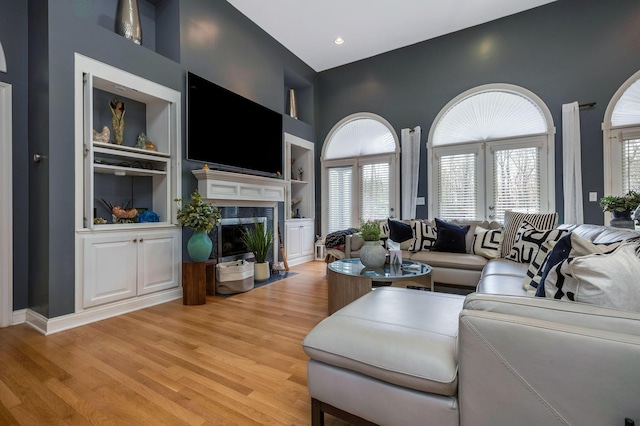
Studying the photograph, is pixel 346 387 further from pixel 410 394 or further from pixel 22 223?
pixel 22 223

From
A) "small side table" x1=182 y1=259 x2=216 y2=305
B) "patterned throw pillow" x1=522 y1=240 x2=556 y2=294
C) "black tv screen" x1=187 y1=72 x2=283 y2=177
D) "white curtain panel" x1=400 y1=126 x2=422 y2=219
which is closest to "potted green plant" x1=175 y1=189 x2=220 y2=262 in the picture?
"small side table" x1=182 y1=259 x2=216 y2=305

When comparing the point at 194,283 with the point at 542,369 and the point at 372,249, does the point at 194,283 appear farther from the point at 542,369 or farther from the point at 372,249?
the point at 542,369

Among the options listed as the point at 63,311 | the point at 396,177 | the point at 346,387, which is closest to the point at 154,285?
the point at 63,311

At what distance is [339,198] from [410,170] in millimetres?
1439

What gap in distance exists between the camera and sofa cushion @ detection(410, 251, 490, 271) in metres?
3.17

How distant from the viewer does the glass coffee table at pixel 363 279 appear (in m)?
2.36

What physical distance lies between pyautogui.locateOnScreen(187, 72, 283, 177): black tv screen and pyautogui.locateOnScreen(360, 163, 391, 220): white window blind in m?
1.59

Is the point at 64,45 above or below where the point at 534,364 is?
above

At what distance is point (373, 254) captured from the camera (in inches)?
103

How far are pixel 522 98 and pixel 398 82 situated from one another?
188 centimetres

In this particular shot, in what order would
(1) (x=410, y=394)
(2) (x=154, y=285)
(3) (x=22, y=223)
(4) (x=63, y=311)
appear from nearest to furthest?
(1) (x=410, y=394), (4) (x=63, y=311), (3) (x=22, y=223), (2) (x=154, y=285)

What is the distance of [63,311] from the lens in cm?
243

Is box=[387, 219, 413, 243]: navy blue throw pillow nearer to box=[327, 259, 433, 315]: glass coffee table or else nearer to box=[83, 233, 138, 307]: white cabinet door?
box=[327, 259, 433, 315]: glass coffee table

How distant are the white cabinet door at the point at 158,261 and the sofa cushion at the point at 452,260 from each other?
8.97ft
